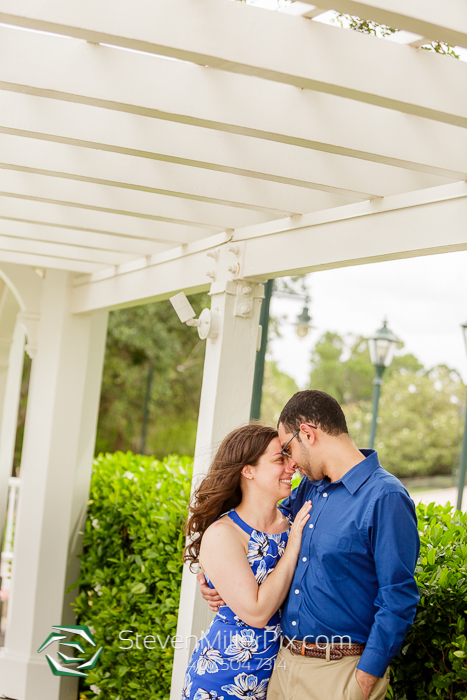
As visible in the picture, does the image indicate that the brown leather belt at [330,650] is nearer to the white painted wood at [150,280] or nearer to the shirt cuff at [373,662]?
the shirt cuff at [373,662]

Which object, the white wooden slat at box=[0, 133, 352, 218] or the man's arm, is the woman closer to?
the man's arm

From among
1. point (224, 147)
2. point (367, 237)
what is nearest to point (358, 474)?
point (367, 237)

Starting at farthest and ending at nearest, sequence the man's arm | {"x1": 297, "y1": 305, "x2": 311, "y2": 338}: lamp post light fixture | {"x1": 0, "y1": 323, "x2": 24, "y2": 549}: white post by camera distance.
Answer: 1. {"x1": 297, "y1": 305, "x2": 311, "y2": 338}: lamp post light fixture
2. {"x1": 0, "y1": 323, "x2": 24, "y2": 549}: white post
3. the man's arm

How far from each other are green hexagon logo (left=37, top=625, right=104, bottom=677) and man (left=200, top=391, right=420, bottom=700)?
3040 millimetres

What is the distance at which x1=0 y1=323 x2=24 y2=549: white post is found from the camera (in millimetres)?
7789

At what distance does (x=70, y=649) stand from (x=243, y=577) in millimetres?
3595

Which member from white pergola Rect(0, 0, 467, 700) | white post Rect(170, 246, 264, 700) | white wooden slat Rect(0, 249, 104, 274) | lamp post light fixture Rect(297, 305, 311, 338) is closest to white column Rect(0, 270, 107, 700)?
white wooden slat Rect(0, 249, 104, 274)

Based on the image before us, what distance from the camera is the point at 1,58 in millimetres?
2434

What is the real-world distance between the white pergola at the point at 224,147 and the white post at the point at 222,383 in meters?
0.01

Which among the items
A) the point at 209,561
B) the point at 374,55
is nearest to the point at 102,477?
the point at 209,561

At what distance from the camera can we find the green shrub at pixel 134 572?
14.9 ft

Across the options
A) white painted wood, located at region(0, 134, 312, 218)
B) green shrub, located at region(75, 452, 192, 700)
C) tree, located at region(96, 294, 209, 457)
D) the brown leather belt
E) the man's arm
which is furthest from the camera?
tree, located at region(96, 294, 209, 457)

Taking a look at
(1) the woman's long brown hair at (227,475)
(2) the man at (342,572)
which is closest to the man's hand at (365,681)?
(2) the man at (342,572)

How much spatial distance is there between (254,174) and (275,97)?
17.3 inches
